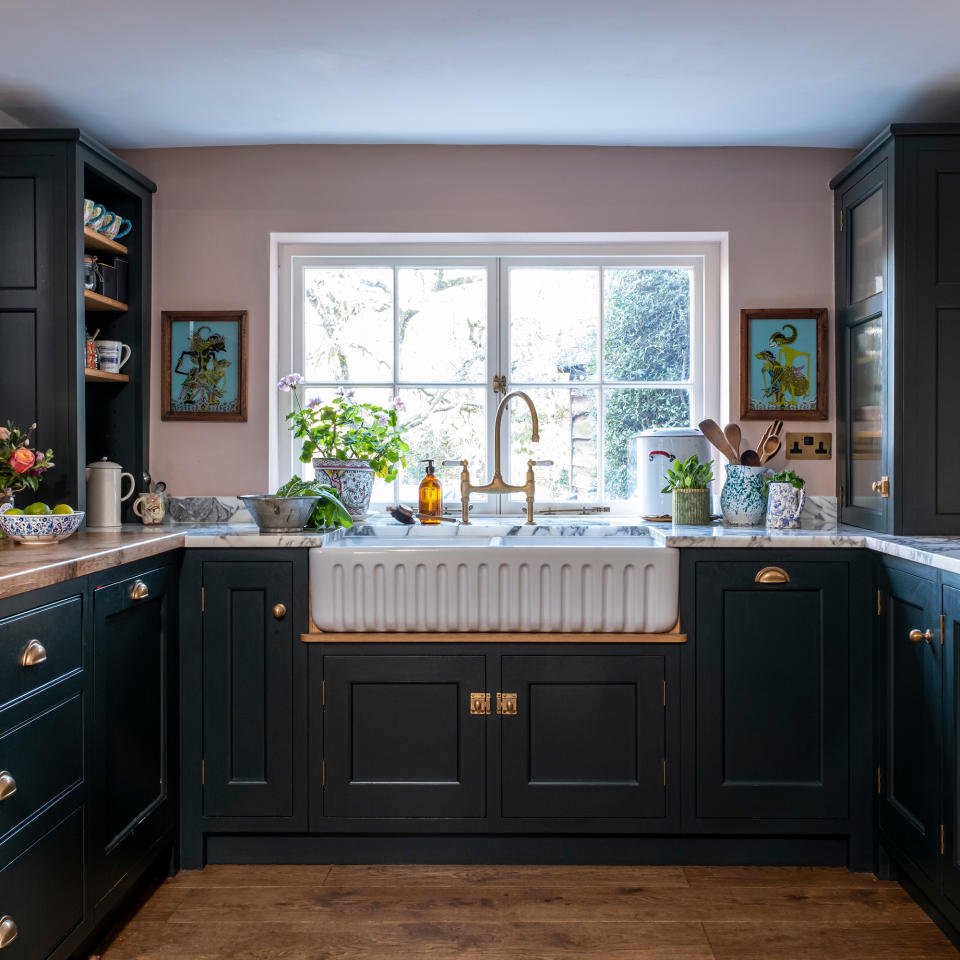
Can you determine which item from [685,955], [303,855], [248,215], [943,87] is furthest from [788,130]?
[303,855]

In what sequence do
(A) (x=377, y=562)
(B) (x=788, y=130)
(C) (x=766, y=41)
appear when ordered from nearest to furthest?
1. (C) (x=766, y=41)
2. (A) (x=377, y=562)
3. (B) (x=788, y=130)

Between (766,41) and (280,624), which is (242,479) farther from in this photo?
(766,41)

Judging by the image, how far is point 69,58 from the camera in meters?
2.19

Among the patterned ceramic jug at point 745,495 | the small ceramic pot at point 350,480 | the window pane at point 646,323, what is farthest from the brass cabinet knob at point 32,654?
the window pane at point 646,323

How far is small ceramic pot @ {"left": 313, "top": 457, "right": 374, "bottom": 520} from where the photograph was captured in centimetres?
271

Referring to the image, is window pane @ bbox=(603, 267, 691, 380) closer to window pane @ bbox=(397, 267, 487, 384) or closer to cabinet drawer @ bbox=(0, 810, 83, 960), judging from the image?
window pane @ bbox=(397, 267, 487, 384)

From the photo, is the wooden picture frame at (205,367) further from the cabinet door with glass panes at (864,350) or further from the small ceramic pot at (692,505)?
the cabinet door with glass panes at (864,350)

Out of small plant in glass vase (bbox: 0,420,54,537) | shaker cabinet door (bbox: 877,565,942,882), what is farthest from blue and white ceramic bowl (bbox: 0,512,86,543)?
shaker cabinet door (bbox: 877,565,942,882)

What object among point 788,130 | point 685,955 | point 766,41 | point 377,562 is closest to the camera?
point 685,955

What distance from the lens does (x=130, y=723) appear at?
1970 mm

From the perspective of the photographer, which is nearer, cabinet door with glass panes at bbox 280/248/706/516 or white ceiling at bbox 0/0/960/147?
white ceiling at bbox 0/0/960/147

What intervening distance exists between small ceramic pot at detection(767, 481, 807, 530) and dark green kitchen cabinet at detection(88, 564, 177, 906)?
5.88ft

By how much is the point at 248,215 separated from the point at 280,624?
4.85ft

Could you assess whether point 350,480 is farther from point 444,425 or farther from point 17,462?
point 17,462
